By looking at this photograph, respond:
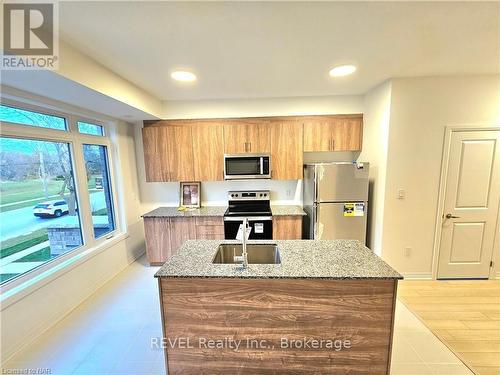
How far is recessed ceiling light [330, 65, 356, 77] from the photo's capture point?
7.27 ft

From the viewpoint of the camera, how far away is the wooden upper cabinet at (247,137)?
10.9ft

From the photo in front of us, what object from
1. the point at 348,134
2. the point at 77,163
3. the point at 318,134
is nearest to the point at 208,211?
the point at 77,163

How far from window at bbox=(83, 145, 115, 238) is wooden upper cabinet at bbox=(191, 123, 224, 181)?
1.33m

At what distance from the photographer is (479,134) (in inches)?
101

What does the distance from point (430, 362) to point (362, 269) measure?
1.11 meters

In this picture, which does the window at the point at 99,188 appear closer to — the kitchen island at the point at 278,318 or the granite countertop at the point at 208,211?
the granite countertop at the point at 208,211

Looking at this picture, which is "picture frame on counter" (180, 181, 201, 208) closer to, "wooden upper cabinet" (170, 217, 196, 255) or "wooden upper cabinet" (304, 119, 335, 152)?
"wooden upper cabinet" (170, 217, 196, 255)

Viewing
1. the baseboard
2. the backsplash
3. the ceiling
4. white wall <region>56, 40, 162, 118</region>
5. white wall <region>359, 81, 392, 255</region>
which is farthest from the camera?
the backsplash

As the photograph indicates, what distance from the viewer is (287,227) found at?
3.26m

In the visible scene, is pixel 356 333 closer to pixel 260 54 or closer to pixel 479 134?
pixel 260 54

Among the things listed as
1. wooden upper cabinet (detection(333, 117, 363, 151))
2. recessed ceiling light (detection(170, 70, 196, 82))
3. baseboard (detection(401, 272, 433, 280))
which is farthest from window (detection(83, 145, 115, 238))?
baseboard (detection(401, 272, 433, 280))

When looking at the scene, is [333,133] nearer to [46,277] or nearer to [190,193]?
[190,193]

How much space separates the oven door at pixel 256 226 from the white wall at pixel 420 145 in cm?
155

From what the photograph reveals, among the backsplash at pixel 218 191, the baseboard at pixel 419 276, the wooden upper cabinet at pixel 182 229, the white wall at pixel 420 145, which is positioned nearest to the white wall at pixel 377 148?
the white wall at pixel 420 145
